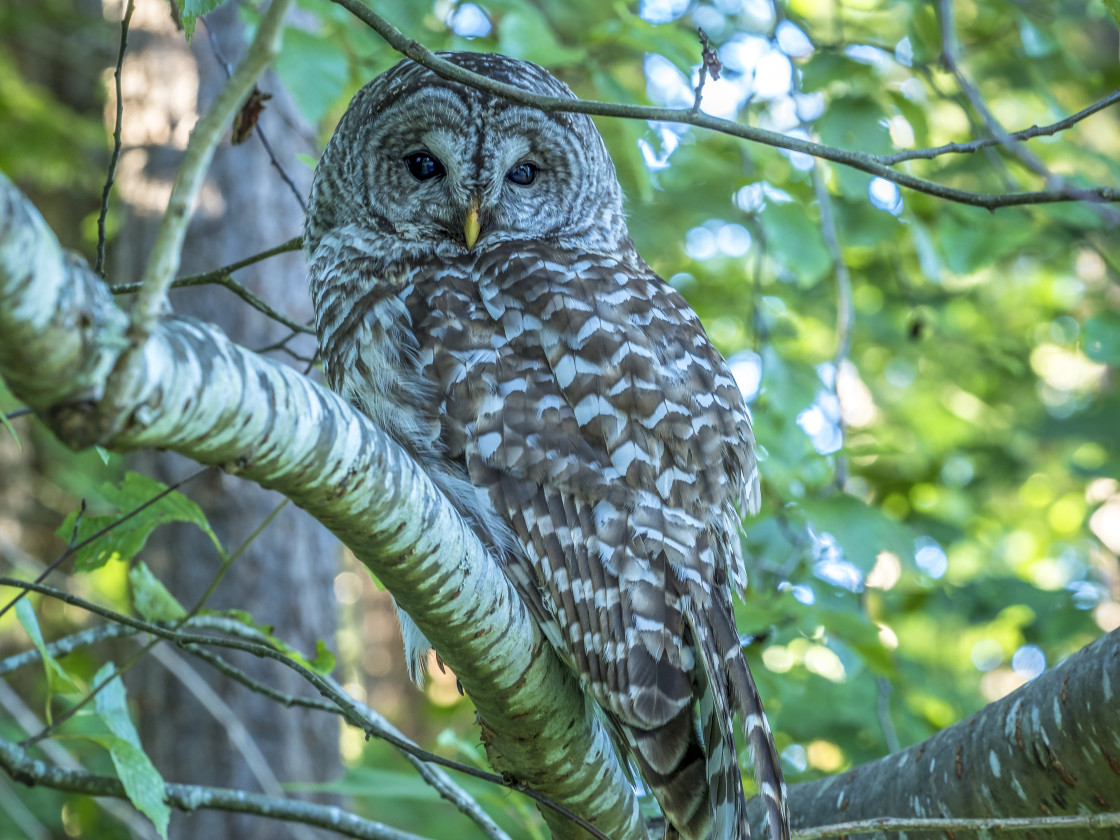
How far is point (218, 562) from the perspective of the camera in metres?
4.68

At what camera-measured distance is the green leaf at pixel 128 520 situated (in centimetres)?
204

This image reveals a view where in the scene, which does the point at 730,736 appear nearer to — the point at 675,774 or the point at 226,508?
the point at 675,774

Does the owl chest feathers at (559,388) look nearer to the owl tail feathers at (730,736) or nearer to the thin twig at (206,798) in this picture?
the owl tail feathers at (730,736)

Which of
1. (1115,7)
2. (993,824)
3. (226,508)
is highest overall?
(226,508)

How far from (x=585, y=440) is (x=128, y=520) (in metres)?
1.00

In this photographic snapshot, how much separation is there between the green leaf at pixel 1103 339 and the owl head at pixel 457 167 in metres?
2.16

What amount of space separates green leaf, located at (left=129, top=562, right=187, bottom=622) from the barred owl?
539mm

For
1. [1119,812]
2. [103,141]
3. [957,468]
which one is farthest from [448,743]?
[957,468]

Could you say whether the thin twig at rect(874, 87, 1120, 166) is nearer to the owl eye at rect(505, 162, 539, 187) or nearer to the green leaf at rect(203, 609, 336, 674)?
the green leaf at rect(203, 609, 336, 674)

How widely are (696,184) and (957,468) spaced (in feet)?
13.0

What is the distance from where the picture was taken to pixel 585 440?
2.12 m

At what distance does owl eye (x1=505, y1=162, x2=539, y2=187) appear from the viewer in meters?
2.93

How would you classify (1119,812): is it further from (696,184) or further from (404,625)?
(696,184)

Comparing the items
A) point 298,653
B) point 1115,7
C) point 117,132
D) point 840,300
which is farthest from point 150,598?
point 840,300
